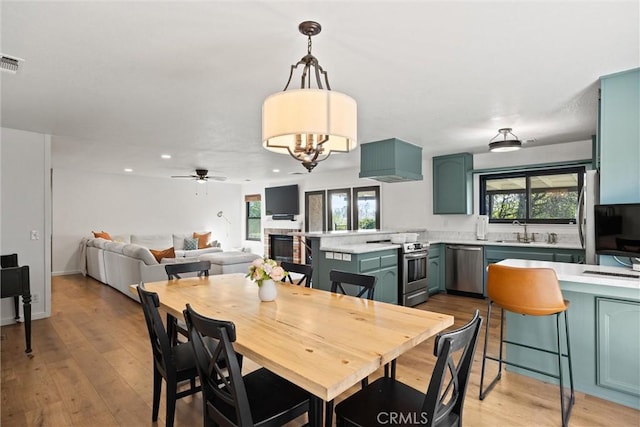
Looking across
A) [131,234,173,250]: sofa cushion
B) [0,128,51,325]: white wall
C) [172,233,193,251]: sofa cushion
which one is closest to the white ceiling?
[0,128,51,325]: white wall

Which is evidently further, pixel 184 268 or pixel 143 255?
pixel 143 255

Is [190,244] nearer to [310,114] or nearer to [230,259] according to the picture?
[230,259]

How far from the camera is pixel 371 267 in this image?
13.5ft

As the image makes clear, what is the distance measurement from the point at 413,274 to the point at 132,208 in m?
7.00

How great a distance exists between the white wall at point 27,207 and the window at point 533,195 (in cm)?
643

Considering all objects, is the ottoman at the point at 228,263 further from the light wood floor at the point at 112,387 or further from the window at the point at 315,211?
the window at the point at 315,211

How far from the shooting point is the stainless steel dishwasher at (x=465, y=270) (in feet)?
16.6

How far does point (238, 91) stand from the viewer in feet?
9.15

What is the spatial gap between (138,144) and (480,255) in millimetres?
5379

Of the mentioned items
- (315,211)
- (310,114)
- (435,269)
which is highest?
(310,114)

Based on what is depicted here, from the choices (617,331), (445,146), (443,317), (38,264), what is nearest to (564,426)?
(617,331)

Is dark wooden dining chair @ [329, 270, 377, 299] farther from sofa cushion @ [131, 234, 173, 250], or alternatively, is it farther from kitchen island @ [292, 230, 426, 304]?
sofa cushion @ [131, 234, 173, 250]

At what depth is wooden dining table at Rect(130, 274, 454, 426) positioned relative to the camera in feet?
3.84

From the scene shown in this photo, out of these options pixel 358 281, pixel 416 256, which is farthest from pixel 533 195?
pixel 358 281
